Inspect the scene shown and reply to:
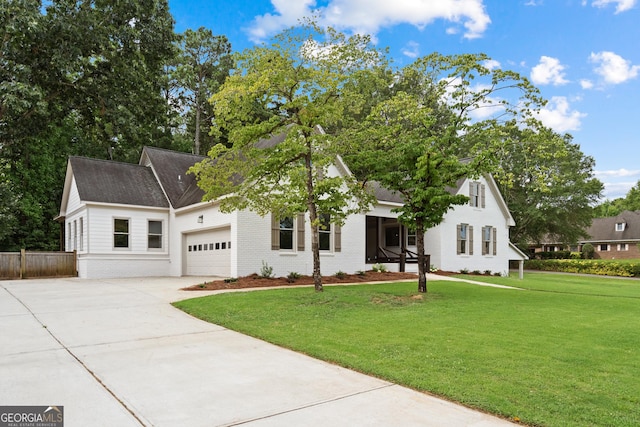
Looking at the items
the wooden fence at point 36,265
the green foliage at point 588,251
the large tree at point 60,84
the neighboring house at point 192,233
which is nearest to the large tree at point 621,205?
the green foliage at point 588,251

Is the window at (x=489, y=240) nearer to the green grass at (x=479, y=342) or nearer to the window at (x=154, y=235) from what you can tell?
the green grass at (x=479, y=342)

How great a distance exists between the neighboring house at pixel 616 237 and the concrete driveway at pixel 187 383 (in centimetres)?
5007

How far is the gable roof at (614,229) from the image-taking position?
4997 cm

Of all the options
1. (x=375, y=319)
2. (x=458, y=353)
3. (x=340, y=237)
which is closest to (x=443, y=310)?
(x=375, y=319)

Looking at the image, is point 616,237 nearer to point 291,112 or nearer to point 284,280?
point 284,280

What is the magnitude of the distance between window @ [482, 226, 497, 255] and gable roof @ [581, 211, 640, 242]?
104 feet

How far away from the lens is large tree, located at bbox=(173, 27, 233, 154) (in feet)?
120

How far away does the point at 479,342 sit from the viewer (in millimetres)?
6426

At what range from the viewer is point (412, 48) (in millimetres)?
19812

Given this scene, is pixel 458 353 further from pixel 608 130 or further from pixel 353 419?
pixel 608 130

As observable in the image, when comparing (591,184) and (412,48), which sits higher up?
(412,48)

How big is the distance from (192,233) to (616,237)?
50.7 metres

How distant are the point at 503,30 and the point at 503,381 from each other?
16204mm

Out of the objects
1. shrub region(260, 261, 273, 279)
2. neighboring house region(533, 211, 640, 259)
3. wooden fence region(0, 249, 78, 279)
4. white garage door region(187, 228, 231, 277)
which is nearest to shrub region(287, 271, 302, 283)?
shrub region(260, 261, 273, 279)
